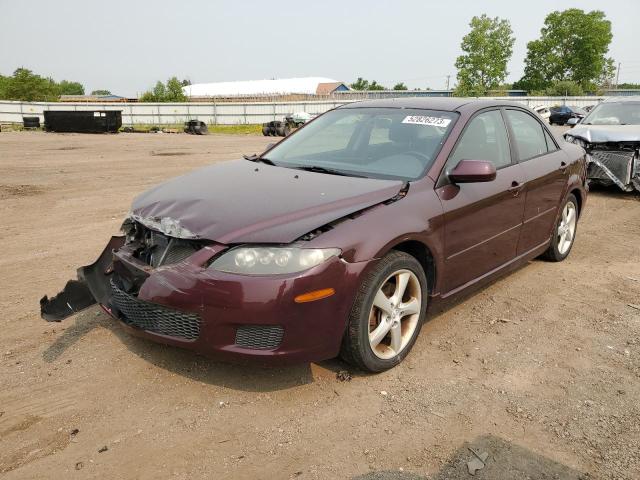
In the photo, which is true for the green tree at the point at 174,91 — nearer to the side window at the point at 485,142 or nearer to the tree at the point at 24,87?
the tree at the point at 24,87

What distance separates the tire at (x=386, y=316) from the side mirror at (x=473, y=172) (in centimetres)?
Answer: 68

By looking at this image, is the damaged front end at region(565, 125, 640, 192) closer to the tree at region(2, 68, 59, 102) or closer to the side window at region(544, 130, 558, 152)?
the side window at region(544, 130, 558, 152)

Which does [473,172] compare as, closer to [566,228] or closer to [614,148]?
[566,228]

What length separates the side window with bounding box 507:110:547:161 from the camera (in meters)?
4.62

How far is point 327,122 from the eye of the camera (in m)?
4.68

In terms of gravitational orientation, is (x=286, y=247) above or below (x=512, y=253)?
above

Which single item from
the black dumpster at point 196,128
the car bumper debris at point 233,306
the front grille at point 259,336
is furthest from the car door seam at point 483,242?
the black dumpster at point 196,128

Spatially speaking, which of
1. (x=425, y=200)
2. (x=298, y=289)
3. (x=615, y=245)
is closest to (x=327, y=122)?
(x=425, y=200)

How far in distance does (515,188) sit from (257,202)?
2.23m

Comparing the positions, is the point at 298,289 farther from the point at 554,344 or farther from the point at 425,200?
the point at 554,344

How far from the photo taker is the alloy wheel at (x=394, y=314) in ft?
10.6

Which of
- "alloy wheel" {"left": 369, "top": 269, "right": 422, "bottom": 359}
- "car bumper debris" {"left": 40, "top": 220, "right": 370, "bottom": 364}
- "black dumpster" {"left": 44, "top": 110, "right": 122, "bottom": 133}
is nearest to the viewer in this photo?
"car bumper debris" {"left": 40, "top": 220, "right": 370, "bottom": 364}

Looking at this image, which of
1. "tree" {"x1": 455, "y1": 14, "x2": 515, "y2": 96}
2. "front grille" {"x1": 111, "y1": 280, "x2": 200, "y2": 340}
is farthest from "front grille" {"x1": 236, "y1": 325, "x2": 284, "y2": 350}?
"tree" {"x1": 455, "y1": 14, "x2": 515, "y2": 96}

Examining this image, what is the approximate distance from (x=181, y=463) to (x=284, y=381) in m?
0.85
